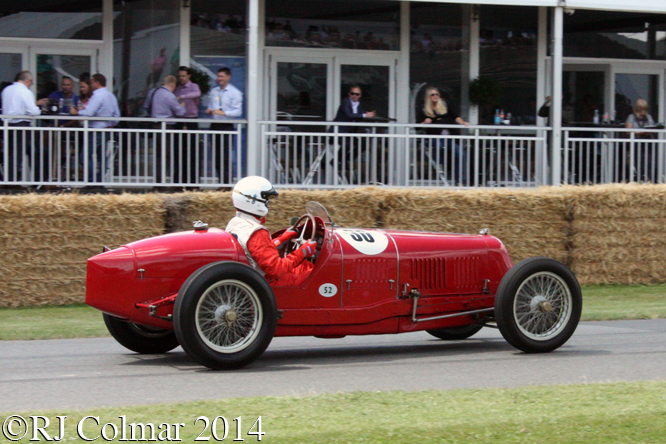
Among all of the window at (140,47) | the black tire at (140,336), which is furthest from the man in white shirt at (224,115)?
the black tire at (140,336)

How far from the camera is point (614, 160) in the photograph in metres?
16.5

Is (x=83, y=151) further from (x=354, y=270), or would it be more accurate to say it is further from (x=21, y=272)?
(x=354, y=270)

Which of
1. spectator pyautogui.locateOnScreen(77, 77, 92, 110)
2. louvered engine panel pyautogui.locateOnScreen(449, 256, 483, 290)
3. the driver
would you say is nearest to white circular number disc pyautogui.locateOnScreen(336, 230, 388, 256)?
the driver

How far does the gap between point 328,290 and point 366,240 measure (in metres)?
0.59

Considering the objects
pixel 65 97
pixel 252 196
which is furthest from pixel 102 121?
pixel 252 196

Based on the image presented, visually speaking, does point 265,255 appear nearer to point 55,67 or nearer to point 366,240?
point 366,240

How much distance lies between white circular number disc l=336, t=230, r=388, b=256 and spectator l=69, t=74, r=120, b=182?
268 inches

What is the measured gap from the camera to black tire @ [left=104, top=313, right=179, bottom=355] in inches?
303

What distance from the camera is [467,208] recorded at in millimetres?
13242

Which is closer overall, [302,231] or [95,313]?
[302,231]

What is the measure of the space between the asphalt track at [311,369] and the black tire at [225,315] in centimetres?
15

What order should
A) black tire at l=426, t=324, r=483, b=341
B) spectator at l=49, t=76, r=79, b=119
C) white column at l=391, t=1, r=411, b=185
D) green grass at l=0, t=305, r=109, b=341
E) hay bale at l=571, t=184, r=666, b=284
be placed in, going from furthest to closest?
white column at l=391, t=1, r=411, b=185 < spectator at l=49, t=76, r=79, b=119 < hay bale at l=571, t=184, r=666, b=284 < green grass at l=0, t=305, r=109, b=341 < black tire at l=426, t=324, r=483, b=341

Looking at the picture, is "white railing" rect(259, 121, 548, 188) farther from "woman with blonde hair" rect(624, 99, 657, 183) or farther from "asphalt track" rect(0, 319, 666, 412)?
"asphalt track" rect(0, 319, 666, 412)

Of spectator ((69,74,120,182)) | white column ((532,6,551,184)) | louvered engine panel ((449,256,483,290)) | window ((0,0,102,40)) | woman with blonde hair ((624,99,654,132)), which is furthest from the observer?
white column ((532,6,551,184))
